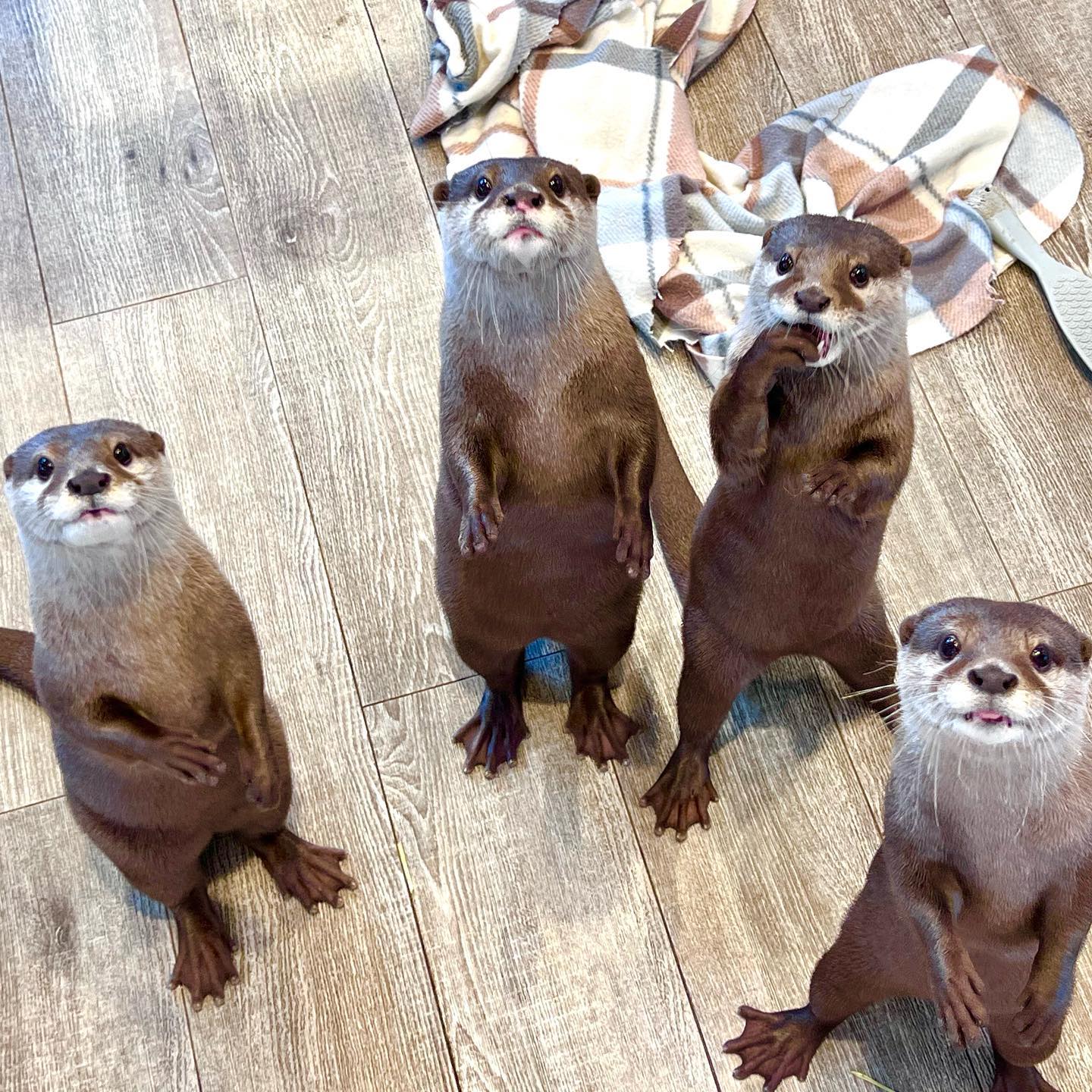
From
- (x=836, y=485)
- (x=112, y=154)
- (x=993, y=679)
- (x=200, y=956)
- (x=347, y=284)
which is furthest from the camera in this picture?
(x=112, y=154)

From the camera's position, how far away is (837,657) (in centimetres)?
186

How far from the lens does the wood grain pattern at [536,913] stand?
1.85 metres

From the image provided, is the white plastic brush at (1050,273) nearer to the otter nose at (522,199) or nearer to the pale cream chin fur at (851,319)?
the pale cream chin fur at (851,319)

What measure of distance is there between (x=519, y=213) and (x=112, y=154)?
4.81 ft

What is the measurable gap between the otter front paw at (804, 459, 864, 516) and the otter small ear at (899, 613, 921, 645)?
0.55 ft

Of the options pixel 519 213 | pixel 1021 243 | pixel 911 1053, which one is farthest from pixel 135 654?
pixel 1021 243

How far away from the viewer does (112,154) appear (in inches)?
104

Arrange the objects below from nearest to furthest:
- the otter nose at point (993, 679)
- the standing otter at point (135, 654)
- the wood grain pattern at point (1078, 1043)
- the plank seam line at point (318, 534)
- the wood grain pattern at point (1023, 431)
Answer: the otter nose at point (993, 679), the standing otter at point (135, 654), the wood grain pattern at point (1078, 1043), the plank seam line at point (318, 534), the wood grain pattern at point (1023, 431)

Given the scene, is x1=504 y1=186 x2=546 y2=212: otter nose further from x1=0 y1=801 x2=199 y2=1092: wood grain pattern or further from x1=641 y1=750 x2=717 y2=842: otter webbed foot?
x1=0 y1=801 x2=199 y2=1092: wood grain pattern

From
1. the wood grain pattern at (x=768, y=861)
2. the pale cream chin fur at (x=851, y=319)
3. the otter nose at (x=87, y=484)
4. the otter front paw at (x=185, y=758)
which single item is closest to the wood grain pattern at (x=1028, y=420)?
the wood grain pattern at (x=768, y=861)

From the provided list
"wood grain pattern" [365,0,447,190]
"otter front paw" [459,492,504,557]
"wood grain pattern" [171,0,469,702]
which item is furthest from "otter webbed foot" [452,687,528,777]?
"wood grain pattern" [365,0,447,190]

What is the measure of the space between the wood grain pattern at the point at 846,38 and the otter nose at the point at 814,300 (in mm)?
1350

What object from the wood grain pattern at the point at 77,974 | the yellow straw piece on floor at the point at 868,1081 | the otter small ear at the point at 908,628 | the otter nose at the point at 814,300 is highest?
the otter nose at the point at 814,300

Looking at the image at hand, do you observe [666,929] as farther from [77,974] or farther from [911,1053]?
[77,974]
